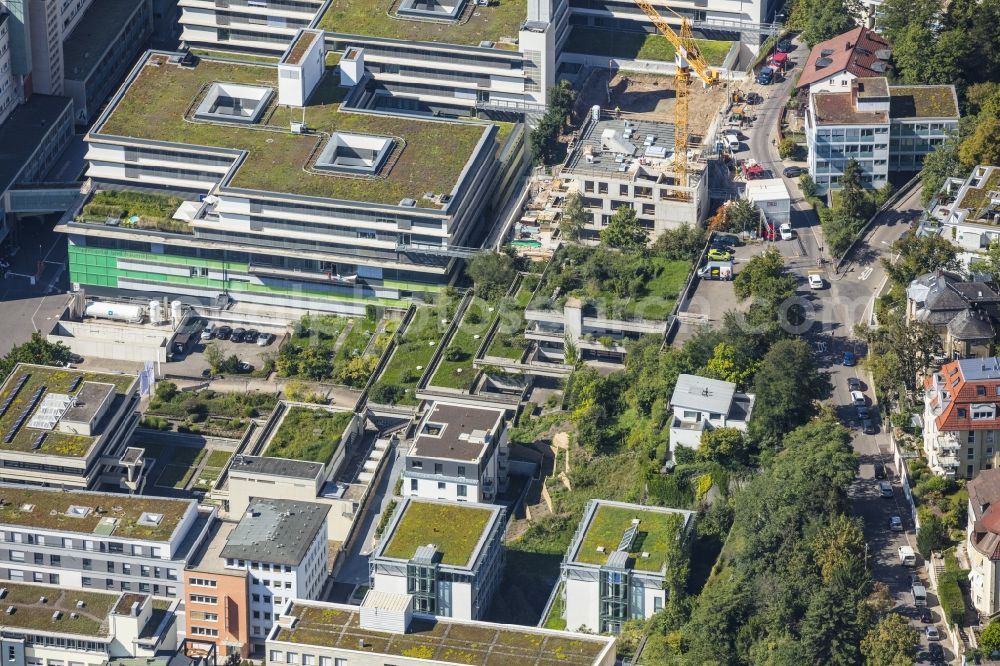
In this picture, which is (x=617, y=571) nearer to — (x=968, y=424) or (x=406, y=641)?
(x=406, y=641)

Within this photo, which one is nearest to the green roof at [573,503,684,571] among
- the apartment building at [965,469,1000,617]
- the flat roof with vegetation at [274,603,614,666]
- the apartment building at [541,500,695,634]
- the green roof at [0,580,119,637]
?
the apartment building at [541,500,695,634]

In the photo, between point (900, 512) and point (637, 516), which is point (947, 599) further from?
point (637, 516)

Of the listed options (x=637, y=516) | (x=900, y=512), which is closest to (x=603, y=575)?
(x=637, y=516)

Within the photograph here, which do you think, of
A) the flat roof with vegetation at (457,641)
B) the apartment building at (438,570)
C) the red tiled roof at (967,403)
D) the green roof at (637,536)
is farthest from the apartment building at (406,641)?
the red tiled roof at (967,403)

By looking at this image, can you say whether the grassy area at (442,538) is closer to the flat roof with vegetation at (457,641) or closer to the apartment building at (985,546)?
the flat roof with vegetation at (457,641)

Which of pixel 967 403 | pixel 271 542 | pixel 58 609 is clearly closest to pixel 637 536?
pixel 967 403

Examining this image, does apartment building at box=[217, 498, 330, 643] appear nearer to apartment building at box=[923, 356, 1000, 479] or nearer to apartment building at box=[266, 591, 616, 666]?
apartment building at box=[266, 591, 616, 666]
